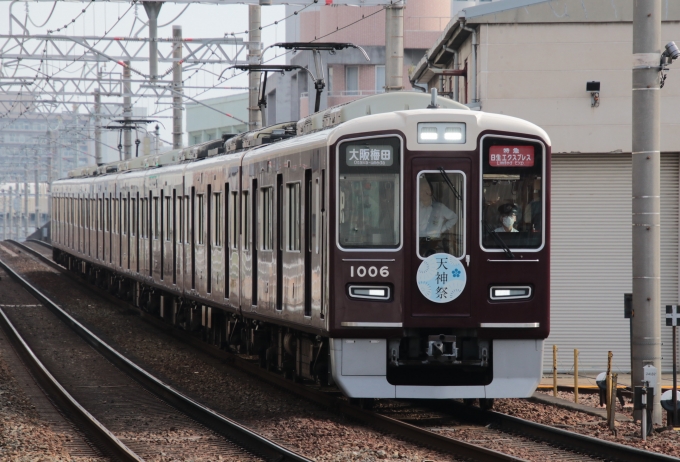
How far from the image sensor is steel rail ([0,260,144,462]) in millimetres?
9055

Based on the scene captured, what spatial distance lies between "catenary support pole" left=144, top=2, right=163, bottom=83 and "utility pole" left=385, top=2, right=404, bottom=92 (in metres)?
8.80

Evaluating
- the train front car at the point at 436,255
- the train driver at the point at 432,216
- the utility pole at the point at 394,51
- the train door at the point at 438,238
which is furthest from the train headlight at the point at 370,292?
the utility pole at the point at 394,51

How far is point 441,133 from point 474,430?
252 cm

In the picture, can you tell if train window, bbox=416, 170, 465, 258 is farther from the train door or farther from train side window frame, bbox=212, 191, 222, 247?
train side window frame, bbox=212, 191, 222, 247

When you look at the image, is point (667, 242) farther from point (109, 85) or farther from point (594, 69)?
point (109, 85)

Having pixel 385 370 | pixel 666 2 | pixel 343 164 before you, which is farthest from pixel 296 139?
pixel 666 2

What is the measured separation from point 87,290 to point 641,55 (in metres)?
21.4

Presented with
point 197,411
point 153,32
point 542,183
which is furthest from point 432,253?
point 153,32

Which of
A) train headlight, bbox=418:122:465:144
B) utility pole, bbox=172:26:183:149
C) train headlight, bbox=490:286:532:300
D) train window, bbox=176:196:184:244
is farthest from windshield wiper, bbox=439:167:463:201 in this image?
utility pole, bbox=172:26:183:149

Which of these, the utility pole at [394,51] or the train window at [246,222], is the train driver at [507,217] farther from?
the utility pole at [394,51]

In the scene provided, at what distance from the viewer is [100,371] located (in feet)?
48.9

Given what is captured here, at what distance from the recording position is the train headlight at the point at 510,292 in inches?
391

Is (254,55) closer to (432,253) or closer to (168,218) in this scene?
(168,218)

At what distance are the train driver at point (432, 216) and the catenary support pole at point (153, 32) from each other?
608 inches
